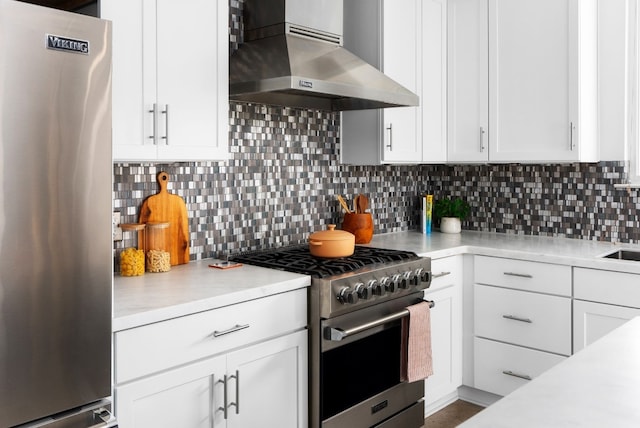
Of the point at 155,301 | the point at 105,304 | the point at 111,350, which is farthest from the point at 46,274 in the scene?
the point at 155,301

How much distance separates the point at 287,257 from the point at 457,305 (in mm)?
1149

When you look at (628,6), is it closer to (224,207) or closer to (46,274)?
(224,207)

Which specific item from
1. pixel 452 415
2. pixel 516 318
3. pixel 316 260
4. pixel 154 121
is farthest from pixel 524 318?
pixel 154 121

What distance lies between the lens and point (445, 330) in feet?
11.0

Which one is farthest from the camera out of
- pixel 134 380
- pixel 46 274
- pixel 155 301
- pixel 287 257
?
pixel 287 257

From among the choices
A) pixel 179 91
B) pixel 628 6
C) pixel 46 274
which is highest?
pixel 628 6

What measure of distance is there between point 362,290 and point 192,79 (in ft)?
3.68

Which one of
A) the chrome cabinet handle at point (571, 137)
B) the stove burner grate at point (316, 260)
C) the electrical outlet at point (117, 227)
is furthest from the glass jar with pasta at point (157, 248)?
the chrome cabinet handle at point (571, 137)

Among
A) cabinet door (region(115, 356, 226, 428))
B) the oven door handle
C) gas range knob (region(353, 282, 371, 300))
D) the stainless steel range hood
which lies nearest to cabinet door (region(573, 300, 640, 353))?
the oven door handle

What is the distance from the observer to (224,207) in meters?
2.97

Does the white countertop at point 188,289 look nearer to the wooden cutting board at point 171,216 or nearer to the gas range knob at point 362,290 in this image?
the wooden cutting board at point 171,216

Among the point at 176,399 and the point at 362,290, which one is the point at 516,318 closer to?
the point at 362,290

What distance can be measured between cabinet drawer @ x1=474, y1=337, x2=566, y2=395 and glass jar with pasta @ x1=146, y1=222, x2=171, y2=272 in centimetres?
186

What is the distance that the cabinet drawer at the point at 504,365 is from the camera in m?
3.20
